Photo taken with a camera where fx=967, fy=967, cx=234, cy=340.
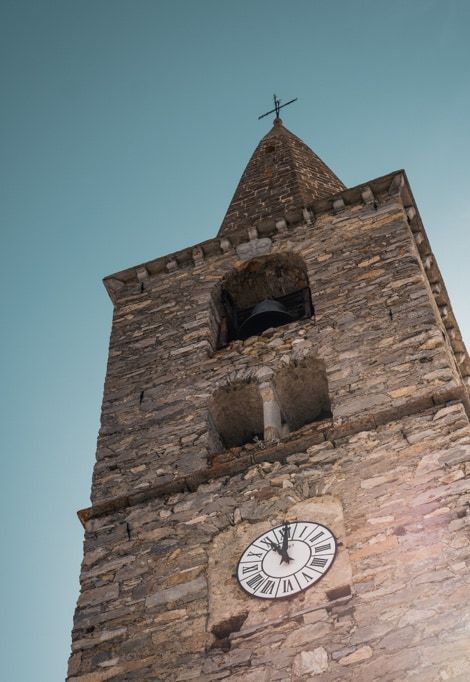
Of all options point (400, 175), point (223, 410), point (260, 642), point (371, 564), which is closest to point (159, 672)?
point (260, 642)

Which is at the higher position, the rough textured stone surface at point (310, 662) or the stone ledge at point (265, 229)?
the stone ledge at point (265, 229)

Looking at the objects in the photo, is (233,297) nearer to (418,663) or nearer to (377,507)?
(377,507)

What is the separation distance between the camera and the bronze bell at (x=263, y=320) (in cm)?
1212

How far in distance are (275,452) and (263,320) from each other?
3.30 meters

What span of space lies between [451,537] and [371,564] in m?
0.64

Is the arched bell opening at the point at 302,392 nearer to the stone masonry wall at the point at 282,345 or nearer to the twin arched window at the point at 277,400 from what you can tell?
the twin arched window at the point at 277,400

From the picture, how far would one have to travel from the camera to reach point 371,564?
24.4 ft

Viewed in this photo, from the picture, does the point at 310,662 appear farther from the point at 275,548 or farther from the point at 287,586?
the point at 275,548

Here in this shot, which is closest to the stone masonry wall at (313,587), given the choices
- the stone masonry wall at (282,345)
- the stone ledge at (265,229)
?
the stone masonry wall at (282,345)

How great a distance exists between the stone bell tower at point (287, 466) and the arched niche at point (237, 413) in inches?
0.9

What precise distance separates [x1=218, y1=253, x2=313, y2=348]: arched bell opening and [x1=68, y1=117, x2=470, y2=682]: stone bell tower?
0.03 meters

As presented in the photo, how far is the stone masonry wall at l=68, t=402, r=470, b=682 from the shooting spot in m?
6.79

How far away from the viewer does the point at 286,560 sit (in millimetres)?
7816

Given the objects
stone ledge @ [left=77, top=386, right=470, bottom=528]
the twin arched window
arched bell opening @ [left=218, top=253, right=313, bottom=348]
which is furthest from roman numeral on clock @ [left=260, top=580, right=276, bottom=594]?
arched bell opening @ [left=218, top=253, right=313, bottom=348]
